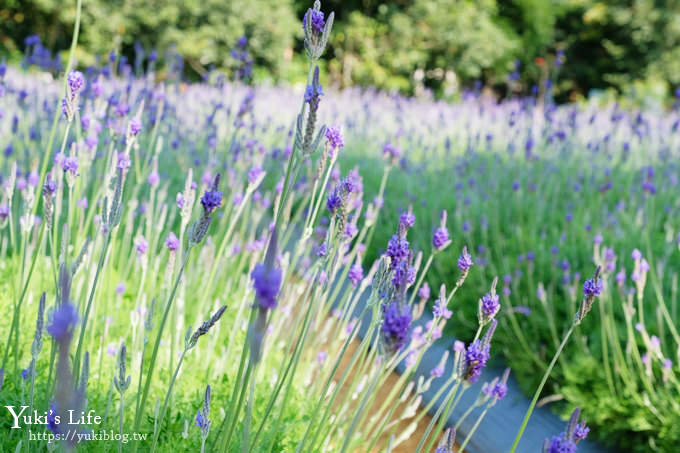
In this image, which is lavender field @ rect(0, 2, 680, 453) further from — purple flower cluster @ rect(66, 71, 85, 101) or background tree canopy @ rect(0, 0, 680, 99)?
background tree canopy @ rect(0, 0, 680, 99)

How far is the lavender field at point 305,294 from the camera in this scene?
1.03m

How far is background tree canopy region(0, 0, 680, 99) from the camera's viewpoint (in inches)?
577

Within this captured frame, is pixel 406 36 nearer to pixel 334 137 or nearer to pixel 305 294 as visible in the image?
pixel 305 294

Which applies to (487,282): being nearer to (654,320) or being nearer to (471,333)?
(471,333)

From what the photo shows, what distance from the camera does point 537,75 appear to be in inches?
858

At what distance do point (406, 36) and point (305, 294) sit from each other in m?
16.8

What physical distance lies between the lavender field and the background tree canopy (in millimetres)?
9325

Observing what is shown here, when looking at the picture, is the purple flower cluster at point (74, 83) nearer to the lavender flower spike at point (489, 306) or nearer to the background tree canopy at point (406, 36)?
the lavender flower spike at point (489, 306)

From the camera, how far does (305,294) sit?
158 centimetres

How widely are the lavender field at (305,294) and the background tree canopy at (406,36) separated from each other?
9.33 m

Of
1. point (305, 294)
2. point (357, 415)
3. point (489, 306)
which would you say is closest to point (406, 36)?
point (305, 294)

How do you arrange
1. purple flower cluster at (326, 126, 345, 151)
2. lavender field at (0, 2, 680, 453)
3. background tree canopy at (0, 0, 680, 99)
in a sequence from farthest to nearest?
background tree canopy at (0, 0, 680, 99)
purple flower cluster at (326, 126, 345, 151)
lavender field at (0, 2, 680, 453)

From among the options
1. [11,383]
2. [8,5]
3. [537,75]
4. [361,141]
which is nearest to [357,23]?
[537,75]

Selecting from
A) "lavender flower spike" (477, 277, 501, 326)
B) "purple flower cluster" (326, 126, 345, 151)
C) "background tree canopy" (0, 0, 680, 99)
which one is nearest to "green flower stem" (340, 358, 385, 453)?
"lavender flower spike" (477, 277, 501, 326)
